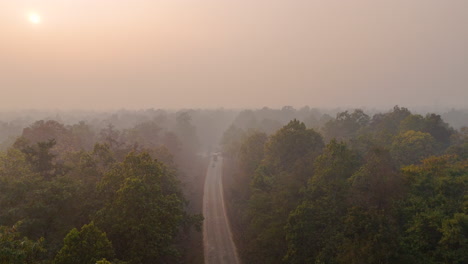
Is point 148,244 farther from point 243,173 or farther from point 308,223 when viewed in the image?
point 243,173

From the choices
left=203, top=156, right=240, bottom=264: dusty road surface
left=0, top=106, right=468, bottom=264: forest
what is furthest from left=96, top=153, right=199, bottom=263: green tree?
left=203, top=156, right=240, bottom=264: dusty road surface

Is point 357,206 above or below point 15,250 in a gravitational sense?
above

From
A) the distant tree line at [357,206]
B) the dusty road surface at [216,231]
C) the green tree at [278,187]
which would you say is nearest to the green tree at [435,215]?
the distant tree line at [357,206]

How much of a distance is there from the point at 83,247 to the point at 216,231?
994 inches

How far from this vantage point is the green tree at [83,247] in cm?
1602

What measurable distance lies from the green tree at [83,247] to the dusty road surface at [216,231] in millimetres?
17677

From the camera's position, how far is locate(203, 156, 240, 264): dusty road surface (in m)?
33.1

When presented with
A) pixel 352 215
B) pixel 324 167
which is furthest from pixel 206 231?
pixel 352 215

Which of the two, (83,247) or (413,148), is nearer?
(83,247)

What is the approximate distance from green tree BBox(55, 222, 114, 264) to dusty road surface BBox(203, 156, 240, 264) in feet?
58.0

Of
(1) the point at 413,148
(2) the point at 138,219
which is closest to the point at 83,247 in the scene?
(2) the point at 138,219

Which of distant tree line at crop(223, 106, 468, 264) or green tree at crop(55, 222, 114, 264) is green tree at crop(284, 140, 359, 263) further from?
green tree at crop(55, 222, 114, 264)

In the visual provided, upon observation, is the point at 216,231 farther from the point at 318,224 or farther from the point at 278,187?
→ the point at 318,224

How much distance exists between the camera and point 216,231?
3962 centimetres
